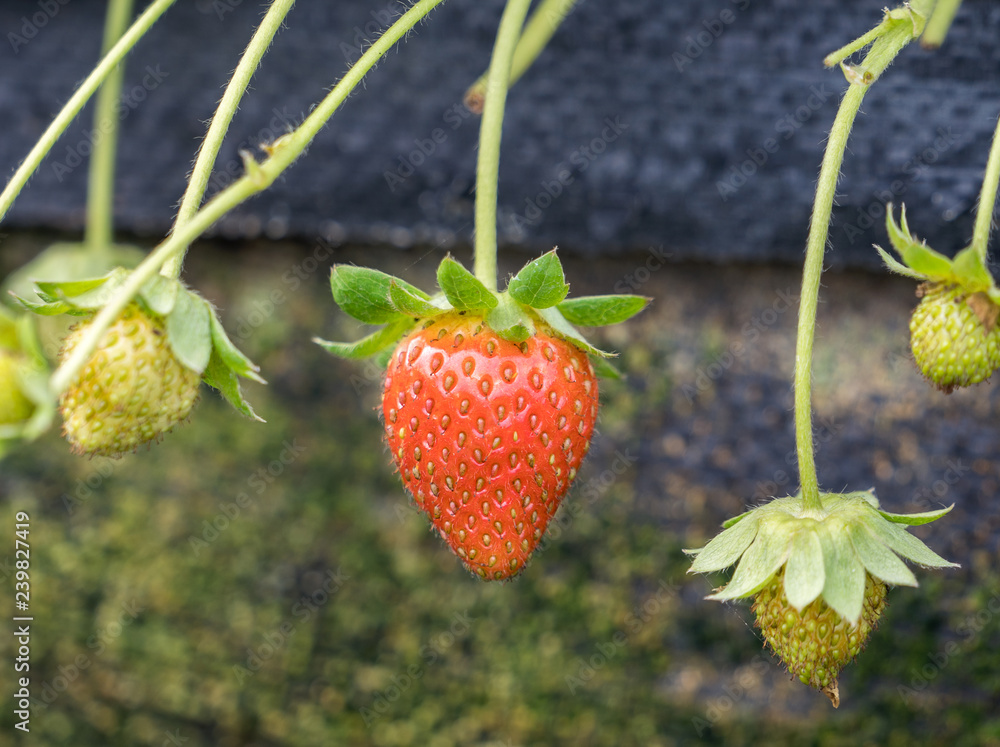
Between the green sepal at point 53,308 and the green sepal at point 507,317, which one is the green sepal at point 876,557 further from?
the green sepal at point 53,308

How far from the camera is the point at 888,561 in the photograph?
410 millimetres

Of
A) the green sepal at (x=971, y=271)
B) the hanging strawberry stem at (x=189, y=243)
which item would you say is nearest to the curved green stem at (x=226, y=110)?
the hanging strawberry stem at (x=189, y=243)

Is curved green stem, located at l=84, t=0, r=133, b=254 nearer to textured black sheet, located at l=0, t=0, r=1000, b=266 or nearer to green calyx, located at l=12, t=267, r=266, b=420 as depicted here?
textured black sheet, located at l=0, t=0, r=1000, b=266

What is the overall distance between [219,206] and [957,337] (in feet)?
1.11

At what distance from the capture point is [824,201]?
1.25ft

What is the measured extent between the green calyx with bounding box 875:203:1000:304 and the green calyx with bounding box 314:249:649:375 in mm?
123

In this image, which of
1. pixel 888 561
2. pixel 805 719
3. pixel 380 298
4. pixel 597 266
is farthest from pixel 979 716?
pixel 380 298

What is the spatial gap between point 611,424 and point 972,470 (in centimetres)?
28

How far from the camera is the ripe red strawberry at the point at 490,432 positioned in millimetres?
434

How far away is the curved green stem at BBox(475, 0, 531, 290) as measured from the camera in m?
0.42

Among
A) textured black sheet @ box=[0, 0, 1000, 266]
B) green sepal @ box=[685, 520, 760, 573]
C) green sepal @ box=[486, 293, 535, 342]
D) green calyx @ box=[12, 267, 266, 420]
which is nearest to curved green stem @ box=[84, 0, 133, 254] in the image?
textured black sheet @ box=[0, 0, 1000, 266]

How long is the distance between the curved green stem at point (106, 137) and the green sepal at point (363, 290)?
1.01 ft

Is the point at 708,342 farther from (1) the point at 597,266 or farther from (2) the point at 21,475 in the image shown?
(2) the point at 21,475

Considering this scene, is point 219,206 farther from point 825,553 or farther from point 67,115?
point 825,553
